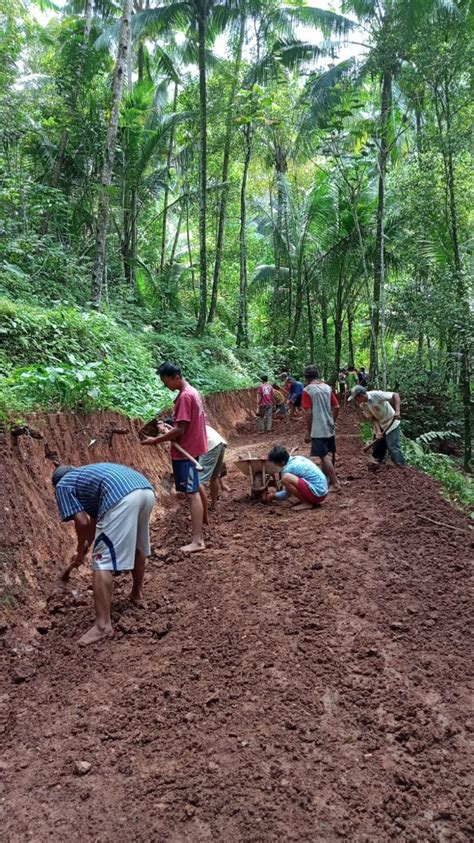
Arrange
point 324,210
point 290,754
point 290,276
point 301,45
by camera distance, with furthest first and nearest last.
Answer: point 290,276, point 324,210, point 301,45, point 290,754

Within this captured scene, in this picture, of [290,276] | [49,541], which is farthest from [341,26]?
[49,541]

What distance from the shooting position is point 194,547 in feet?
18.6

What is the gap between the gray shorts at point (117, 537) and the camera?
12.8 feet

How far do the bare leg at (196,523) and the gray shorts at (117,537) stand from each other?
1.58 m

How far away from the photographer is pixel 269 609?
170 inches

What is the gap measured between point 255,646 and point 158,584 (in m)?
1.46

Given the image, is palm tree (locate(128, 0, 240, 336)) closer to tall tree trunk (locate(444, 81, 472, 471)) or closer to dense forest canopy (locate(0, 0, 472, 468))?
dense forest canopy (locate(0, 0, 472, 468))

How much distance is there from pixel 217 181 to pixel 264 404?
41.9ft

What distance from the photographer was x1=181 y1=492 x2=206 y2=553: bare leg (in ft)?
18.2

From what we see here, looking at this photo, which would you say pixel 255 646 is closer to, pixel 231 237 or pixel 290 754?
pixel 290 754

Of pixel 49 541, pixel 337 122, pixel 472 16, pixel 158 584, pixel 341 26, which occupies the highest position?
pixel 341 26

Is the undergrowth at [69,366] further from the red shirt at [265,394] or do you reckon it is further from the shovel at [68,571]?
the red shirt at [265,394]

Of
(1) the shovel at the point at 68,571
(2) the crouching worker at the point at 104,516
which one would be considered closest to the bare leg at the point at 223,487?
(1) the shovel at the point at 68,571

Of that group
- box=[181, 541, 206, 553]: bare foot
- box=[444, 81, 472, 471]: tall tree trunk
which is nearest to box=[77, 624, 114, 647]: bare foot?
box=[181, 541, 206, 553]: bare foot
